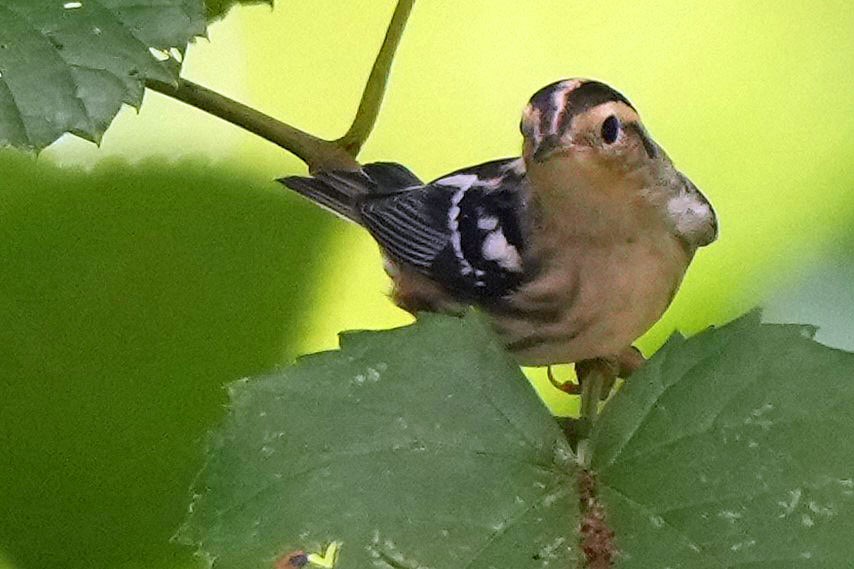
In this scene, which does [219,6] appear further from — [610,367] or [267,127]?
[610,367]

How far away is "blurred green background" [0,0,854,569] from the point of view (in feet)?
2.69

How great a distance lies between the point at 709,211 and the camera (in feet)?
1.99

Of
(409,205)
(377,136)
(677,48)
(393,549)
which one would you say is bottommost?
(393,549)

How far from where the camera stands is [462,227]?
62 cm

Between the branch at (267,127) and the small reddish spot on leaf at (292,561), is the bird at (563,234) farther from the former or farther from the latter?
the small reddish spot on leaf at (292,561)

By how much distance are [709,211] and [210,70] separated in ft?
1.50

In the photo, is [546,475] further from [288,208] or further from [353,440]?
[288,208]

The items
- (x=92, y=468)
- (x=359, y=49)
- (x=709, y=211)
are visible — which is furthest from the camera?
(x=359, y=49)

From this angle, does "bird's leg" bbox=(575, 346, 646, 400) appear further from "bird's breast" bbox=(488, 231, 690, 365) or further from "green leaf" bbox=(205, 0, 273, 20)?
"green leaf" bbox=(205, 0, 273, 20)

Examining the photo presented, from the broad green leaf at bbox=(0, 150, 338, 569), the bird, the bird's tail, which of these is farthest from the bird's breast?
the broad green leaf at bbox=(0, 150, 338, 569)

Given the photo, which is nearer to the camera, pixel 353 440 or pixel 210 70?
pixel 353 440

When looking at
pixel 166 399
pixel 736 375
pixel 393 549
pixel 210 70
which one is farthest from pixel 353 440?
pixel 210 70

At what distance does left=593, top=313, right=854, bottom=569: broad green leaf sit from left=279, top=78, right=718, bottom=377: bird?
0.29 ft

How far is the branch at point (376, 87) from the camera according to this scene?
2.31 feet
